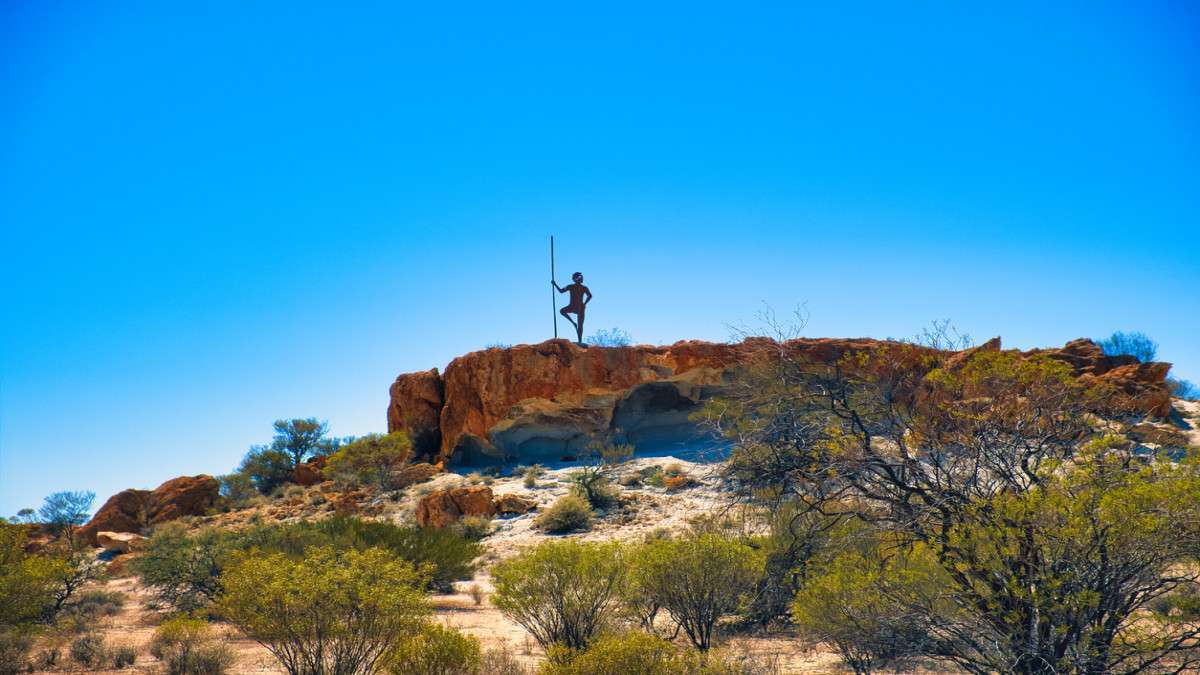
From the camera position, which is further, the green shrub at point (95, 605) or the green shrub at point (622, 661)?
the green shrub at point (95, 605)

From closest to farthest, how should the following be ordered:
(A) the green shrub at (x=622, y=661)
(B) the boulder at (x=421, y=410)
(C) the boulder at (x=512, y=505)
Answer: (A) the green shrub at (x=622, y=661)
(C) the boulder at (x=512, y=505)
(B) the boulder at (x=421, y=410)

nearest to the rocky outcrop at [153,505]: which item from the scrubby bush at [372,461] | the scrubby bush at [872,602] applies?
the scrubby bush at [372,461]

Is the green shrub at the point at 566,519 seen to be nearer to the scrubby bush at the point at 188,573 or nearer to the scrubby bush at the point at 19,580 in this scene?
the scrubby bush at the point at 188,573

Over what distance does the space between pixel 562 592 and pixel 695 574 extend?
5.72 feet

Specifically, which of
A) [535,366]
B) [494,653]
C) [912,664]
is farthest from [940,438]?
[535,366]

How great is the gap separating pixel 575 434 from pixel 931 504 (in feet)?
82.6

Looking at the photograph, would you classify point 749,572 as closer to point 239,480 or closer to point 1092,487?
point 1092,487

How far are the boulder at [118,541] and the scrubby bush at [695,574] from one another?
76.6 feet

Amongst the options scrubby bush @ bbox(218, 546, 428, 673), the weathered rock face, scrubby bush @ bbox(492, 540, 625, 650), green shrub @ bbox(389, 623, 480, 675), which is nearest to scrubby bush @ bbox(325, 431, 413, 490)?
the weathered rock face

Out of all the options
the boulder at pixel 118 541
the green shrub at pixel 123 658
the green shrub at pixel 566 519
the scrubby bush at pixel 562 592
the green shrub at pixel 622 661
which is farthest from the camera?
the boulder at pixel 118 541

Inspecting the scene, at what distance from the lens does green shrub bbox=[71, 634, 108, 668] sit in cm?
982

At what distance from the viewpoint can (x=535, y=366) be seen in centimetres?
3025

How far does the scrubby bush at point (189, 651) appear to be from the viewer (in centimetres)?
901

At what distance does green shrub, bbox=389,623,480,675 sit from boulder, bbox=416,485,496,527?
16.4 metres
